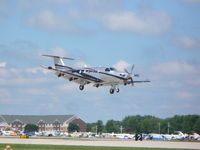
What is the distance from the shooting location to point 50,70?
364 feet

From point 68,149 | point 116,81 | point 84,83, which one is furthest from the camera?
point 84,83

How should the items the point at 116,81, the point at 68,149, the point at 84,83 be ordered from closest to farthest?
the point at 68,149
the point at 116,81
the point at 84,83

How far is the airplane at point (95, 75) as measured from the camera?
103062mm

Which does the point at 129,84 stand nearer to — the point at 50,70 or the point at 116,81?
the point at 116,81

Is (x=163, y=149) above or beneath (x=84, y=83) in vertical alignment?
beneath

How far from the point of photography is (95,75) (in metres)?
107

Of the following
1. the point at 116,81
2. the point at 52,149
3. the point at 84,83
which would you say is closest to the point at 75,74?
the point at 84,83

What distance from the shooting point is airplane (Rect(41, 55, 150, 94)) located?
10306cm

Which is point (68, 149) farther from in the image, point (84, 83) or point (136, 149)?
point (84, 83)

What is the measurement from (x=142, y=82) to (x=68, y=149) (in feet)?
116

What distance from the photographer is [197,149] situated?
81.4 meters

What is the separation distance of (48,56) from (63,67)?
3.94m

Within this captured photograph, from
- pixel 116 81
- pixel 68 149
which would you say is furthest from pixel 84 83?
pixel 68 149

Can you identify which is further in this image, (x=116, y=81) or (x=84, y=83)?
(x=84, y=83)
